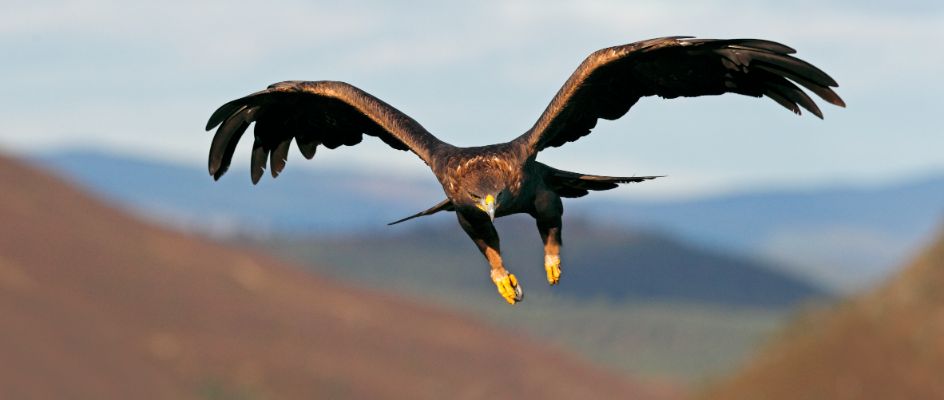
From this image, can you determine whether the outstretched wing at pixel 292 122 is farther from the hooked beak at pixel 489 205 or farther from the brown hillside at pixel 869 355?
the brown hillside at pixel 869 355

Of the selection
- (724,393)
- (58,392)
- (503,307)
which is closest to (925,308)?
(724,393)

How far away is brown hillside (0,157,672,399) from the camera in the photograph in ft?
210

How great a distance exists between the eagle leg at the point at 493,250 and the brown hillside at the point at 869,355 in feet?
125

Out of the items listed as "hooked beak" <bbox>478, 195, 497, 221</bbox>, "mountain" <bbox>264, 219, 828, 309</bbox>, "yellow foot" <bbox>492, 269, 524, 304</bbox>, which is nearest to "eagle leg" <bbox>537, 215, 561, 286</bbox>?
"yellow foot" <bbox>492, 269, 524, 304</bbox>

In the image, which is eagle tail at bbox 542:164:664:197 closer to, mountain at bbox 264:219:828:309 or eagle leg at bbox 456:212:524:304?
eagle leg at bbox 456:212:524:304

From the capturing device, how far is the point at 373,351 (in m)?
79.4

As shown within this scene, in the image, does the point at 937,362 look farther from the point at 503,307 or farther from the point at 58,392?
the point at 503,307

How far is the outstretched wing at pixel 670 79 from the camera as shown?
500 inches

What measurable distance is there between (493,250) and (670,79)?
6.77ft

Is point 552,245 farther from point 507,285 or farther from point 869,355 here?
point 869,355

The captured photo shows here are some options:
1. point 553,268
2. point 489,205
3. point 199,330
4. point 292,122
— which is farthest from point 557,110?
point 199,330

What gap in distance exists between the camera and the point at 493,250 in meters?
13.8

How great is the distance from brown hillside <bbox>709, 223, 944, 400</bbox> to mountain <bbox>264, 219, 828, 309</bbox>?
81.0 meters

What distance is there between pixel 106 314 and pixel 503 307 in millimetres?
64724
